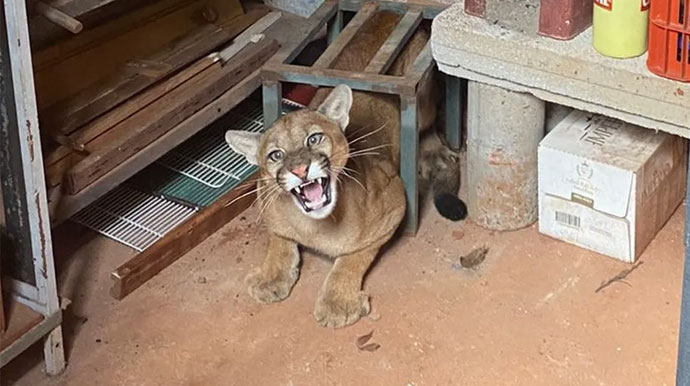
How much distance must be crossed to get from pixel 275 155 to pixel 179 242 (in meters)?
0.42

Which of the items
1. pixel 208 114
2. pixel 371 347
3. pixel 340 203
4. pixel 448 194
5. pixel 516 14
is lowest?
pixel 371 347

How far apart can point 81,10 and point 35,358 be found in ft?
2.39

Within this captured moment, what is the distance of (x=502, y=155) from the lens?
281 cm

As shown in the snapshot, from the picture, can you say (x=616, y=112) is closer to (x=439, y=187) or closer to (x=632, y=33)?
(x=632, y=33)

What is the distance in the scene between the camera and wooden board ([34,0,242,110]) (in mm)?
2762

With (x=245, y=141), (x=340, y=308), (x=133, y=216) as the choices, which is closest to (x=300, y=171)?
(x=245, y=141)

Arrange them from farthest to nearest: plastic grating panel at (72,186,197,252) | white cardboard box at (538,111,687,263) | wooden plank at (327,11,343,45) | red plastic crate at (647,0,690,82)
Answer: wooden plank at (327,11,343,45)
plastic grating panel at (72,186,197,252)
white cardboard box at (538,111,687,263)
red plastic crate at (647,0,690,82)

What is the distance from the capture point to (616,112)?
2.56 metres

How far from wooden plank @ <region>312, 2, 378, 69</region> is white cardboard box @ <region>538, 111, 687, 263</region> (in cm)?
53

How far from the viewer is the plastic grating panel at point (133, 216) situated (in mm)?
2906

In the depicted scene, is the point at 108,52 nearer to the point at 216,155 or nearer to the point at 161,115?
the point at 161,115

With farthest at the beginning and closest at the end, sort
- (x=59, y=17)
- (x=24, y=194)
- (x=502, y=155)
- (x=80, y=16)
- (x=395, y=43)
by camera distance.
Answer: (x=395, y=43) < (x=502, y=155) < (x=80, y=16) < (x=59, y=17) < (x=24, y=194)

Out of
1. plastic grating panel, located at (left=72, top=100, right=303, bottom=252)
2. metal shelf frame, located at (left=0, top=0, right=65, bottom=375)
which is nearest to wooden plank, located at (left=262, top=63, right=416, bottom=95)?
plastic grating panel, located at (left=72, top=100, right=303, bottom=252)

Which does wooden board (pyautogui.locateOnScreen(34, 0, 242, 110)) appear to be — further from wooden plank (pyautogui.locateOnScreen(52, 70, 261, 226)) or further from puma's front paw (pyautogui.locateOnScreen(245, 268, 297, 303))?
puma's front paw (pyautogui.locateOnScreen(245, 268, 297, 303))
